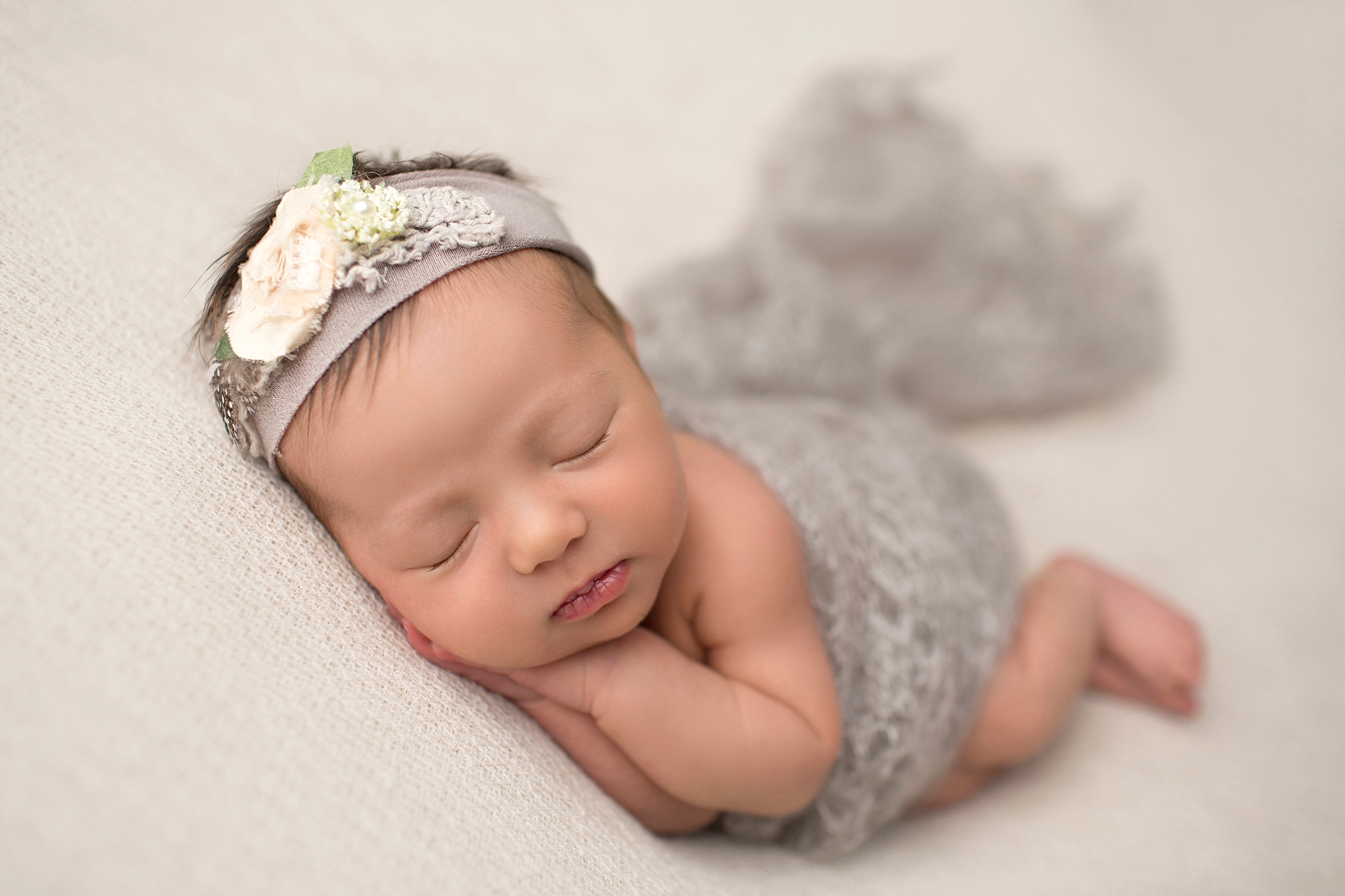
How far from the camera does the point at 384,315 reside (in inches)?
35.3

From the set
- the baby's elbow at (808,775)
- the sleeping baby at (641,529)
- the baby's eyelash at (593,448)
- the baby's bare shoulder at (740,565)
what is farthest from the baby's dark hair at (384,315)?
the baby's elbow at (808,775)

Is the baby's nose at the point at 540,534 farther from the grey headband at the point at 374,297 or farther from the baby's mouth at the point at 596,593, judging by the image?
the grey headband at the point at 374,297

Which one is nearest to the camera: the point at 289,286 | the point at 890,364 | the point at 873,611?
the point at 289,286

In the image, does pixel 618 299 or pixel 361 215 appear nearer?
pixel 361 215

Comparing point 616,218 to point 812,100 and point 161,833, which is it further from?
point 161,833

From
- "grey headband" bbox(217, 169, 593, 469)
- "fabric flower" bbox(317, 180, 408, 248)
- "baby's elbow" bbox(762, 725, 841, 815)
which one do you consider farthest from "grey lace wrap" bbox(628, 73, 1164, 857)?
"fabric flower" bbox(317, 180, 408, 248)

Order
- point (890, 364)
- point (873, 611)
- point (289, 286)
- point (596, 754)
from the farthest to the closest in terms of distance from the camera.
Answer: point (890, 364) → point (873, 611) → point (596, 754) → point (289, 286)

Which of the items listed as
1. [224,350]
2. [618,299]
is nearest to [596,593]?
[224,350]

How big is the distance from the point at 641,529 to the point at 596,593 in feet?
0.27

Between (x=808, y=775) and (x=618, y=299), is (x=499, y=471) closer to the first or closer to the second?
(x=808, y=775)

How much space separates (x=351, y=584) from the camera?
0.98 metres

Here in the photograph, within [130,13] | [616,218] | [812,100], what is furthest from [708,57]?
[130,13]

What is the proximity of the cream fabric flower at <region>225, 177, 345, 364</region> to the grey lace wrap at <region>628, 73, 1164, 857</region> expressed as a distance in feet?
1.89

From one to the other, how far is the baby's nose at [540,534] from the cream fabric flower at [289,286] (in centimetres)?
27
